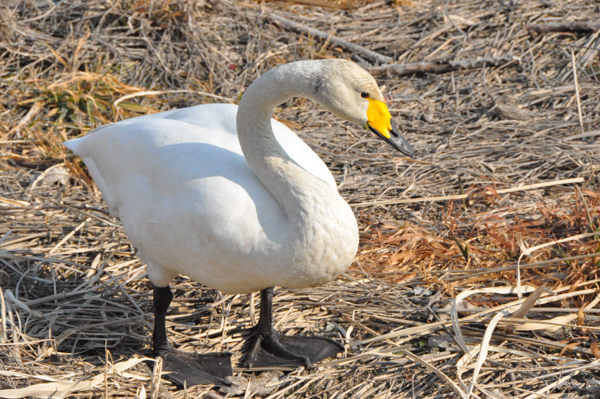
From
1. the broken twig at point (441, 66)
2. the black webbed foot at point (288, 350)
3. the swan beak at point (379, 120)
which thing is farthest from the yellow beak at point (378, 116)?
the broken twig at point (441, 66)

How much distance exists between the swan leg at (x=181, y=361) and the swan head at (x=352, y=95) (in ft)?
3.83

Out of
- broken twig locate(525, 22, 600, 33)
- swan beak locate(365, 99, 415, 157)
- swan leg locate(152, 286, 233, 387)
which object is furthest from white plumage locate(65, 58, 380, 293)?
broken twig locate(525, 22, 600, 33)

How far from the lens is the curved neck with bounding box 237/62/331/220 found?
8.16 feet

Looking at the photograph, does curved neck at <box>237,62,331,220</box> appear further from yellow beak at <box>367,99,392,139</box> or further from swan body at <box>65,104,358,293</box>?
yellow beak at <box>367,99,392,139</box>

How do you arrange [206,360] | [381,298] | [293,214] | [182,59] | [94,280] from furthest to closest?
[182,59] < [94,280] < [381,298] < [206,360] < [293,214]

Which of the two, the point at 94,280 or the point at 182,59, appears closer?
the point at 94,280

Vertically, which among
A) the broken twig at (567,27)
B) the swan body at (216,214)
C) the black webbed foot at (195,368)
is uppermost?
the swan body at (216,214)

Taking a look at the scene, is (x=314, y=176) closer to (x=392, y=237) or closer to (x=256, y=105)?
(x=256, y=105)

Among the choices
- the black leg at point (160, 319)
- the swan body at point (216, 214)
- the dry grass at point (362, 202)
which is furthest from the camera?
the black leg at point (160, 319)

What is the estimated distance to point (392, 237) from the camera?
11.9 ft

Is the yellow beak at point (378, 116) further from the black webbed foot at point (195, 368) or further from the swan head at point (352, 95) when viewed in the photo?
the black webbed foot at point (195, 368)

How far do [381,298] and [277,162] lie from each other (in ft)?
3.31

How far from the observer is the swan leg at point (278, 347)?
301 centimetres

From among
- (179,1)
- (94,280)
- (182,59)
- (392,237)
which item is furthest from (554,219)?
(179,1)
